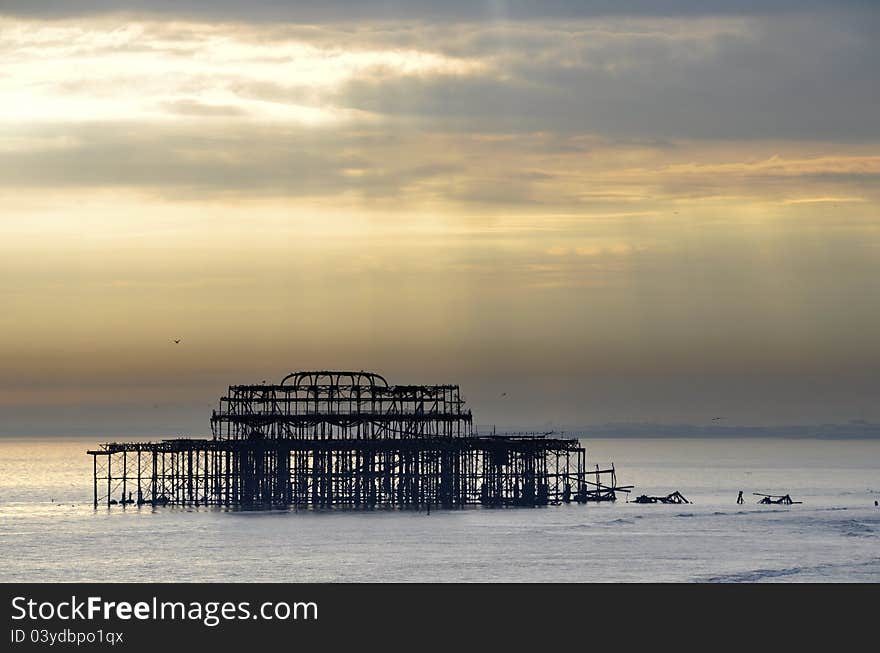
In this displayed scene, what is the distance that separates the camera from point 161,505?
5728 inches

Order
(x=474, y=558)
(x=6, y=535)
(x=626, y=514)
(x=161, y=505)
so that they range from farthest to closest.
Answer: (x=161, y=505)
(x=626, y=514)
(x=6, y=535)
(x=474, y=558)

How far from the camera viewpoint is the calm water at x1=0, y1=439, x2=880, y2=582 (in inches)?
3693

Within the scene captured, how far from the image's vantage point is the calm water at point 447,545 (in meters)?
93.8

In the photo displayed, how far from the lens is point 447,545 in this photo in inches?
4181
